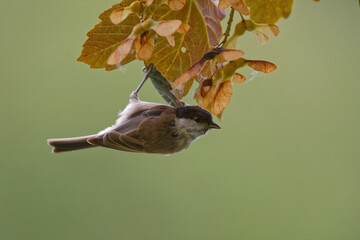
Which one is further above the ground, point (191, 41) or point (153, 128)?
point (191, 41)

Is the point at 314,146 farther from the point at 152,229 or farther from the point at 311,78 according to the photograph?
the point at 152,229

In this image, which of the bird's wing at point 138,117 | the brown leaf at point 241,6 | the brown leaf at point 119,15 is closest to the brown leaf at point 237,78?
the brown leaf at point 241,6

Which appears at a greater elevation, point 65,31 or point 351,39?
point 351,39

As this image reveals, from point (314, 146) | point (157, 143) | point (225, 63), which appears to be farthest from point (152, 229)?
point (225, 63)

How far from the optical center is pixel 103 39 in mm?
1213

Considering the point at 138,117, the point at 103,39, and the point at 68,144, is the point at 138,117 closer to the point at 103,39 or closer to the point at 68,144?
the point at 68,144

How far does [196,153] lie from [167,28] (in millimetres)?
2988

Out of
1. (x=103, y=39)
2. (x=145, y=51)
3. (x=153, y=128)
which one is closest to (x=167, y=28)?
(x=145, y=51)

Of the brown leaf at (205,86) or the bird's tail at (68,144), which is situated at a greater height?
the brown leaf at (205,86)

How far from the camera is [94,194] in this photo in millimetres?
3609

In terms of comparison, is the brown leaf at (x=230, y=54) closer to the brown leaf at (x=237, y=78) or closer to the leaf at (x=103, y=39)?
the brown leaf at (x=237, y=78)

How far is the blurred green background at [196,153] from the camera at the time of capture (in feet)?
11.6

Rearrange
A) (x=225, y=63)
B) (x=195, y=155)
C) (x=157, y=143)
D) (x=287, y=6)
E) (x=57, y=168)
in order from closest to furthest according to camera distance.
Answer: (x=287, y=6)
(x=225, y=63)
(x=157, y=143)
(x=57, y=168)
(x=195, y=155)

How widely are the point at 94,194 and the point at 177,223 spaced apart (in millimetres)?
767
